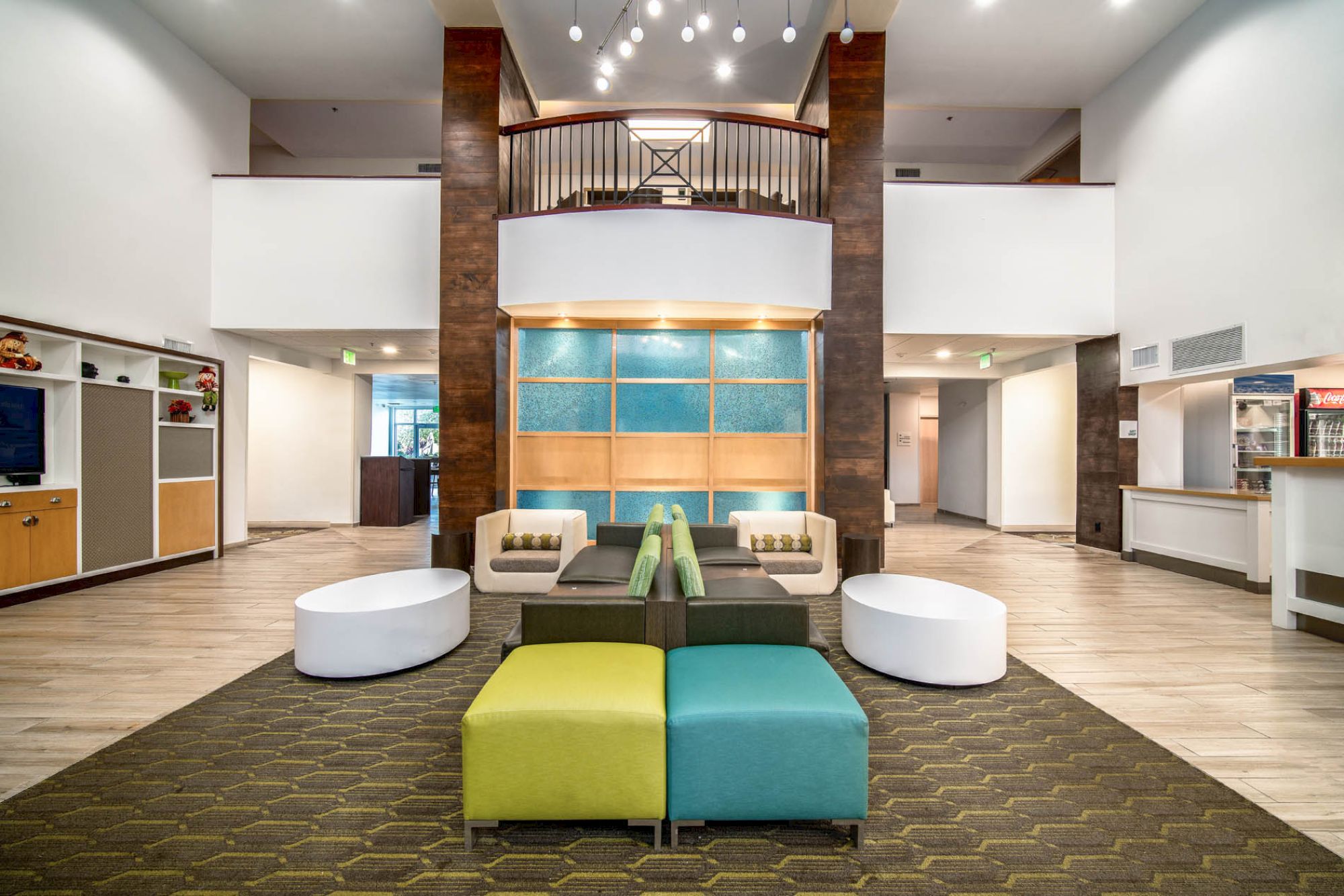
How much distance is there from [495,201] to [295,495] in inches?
277

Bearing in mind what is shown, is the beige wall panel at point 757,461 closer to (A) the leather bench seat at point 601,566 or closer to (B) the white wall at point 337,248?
(A) the leather bench seat at point 601,566

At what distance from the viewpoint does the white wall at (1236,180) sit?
17.5 ft

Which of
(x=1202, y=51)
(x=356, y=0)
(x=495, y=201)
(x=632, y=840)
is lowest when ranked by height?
(x=632, y=840)

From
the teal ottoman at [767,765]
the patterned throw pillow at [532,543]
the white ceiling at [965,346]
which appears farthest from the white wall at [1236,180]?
the patterned throw pillow at [532,543]

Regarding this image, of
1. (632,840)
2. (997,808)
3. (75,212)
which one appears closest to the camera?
(632,840)

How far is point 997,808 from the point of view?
234 cm

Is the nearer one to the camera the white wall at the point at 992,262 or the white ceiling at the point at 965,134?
the white wall at the point at 992,262

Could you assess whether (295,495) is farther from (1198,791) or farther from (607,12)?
(1198,791)

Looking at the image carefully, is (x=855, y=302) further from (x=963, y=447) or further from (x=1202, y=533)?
(x=963, y=447)

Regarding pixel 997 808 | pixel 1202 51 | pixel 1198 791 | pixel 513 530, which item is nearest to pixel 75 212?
pixel 513 530

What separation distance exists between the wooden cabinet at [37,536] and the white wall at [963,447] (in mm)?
12755

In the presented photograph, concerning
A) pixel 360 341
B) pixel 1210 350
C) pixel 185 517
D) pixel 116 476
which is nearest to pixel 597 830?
pixel 116 476

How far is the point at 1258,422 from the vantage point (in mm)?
7457

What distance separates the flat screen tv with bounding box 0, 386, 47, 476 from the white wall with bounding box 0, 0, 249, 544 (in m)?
0.78
